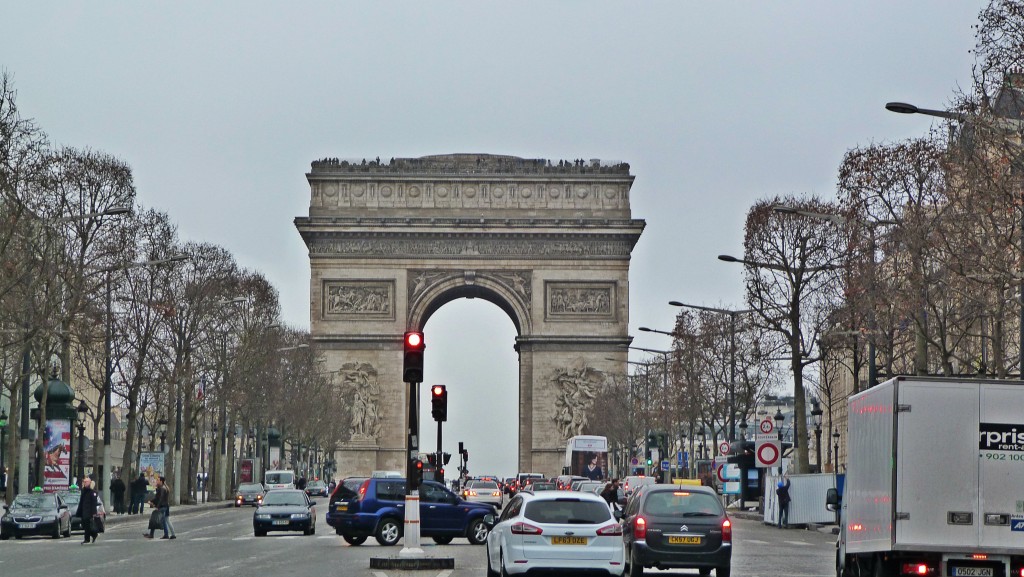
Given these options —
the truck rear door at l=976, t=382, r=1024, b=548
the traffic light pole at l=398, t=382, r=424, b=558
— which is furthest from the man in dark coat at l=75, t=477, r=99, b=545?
the truck rear door at l=976, t=382, r=1024, b=548

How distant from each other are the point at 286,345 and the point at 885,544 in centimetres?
8306

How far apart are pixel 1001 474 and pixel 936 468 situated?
0.75 meters

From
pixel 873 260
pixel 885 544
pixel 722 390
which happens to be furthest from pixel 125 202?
pixel 885 544

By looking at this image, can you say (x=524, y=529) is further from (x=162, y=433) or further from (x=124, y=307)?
(x=162, y=433)

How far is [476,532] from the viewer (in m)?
42.2

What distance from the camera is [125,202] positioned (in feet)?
206

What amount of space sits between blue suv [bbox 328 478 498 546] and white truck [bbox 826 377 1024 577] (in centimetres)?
2175

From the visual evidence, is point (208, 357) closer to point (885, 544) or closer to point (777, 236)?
point (777, 236)

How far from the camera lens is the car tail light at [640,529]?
28359 millimetres

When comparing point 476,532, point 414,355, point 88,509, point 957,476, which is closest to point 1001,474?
point 957,476

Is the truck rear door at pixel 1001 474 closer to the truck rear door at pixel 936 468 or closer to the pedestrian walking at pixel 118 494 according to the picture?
the truck rear door at pixel 936 468

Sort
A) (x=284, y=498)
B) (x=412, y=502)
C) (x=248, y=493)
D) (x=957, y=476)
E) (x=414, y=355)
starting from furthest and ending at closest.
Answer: (x=248, y=493)
(x=284, y=498)
(x=412, y=502)
(x=414, y=355)
(x=957, y=476)

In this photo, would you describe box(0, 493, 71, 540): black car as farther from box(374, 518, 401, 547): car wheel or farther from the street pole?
the street pole

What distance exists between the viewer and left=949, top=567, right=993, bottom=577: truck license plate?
20.4 meters
